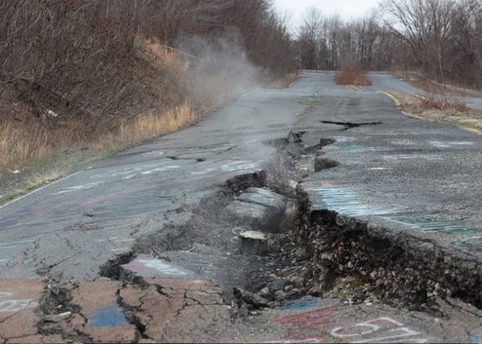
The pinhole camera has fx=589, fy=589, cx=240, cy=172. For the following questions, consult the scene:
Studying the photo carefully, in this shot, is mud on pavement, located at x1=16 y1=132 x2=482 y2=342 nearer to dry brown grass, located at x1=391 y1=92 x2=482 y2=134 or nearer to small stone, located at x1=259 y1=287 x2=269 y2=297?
small stone, located at x1=259 y1=287 x2=269 y2=297

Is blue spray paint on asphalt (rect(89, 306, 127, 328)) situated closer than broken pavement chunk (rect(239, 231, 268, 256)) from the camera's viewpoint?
Yes

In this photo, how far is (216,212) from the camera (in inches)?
253

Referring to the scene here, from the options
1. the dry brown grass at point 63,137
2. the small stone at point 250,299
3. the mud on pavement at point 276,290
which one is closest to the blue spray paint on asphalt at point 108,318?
the mud on pavement at point 276,290

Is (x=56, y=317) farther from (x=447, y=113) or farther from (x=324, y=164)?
(x=447, y=113)

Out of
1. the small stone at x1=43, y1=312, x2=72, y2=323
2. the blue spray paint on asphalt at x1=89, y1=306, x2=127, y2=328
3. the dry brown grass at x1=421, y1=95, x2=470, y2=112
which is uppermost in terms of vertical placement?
the dry brown grass at x1=421, y1=95, x2=470, y2=112

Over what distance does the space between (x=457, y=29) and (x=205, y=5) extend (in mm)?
26462

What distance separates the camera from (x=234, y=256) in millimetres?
5141

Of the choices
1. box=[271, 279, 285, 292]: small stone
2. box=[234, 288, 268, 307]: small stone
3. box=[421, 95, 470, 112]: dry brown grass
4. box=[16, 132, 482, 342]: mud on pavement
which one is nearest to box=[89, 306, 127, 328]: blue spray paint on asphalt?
box=[16, 132, 482, 342]: mud on pavement

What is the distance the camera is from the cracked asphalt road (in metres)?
3.11

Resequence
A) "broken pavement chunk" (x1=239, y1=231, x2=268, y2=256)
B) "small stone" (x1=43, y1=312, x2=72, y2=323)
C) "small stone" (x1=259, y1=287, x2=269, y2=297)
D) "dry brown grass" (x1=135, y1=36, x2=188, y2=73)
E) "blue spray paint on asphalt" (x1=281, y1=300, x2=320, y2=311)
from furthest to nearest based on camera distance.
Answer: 1. "dry brown grass" (x1=135, y1=36, x2=188, y2=73)
2. "broken pavement chunk" (x1=239, y1=231, x2=268, y2=256)
3. "small stone" (x1=259, y1=287, x2=269, y2=297)
4. "blue spray paint on asphalt" (x1=281, y1=300, x2=320, y2=311)
5. "small stone" (x1=43, y1=312, x2=72, y2=323)

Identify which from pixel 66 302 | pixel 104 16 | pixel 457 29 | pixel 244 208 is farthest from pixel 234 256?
pixel 457 29

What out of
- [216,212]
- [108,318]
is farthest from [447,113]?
[108,318]

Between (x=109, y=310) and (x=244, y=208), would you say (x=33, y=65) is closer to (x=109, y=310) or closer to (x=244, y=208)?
(x=244, y=208)

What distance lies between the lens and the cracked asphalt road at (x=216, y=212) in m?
3.11
